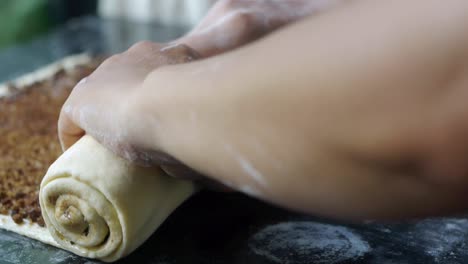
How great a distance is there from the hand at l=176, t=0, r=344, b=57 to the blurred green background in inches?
72.7

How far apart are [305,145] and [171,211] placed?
507 millimetres

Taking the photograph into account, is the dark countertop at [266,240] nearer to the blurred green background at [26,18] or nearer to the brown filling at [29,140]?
the brown filling at [29,140]

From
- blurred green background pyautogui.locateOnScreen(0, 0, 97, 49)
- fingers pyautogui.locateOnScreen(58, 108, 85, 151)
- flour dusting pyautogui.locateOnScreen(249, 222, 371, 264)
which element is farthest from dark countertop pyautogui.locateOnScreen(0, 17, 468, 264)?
blurred green background pyautogui.locateOnScreen(0, 0, 97, 49)

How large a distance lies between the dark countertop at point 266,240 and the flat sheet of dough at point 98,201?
0.05 meters

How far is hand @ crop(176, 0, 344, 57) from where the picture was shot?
125 centimetres

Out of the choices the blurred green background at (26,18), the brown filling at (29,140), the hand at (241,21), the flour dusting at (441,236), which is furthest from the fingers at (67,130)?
the blurred green background at (26,18)

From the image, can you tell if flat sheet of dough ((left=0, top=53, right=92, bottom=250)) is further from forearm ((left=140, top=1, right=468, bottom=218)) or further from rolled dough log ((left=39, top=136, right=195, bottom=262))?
forearm ((left=140, top=1, right=468, bottom=218))

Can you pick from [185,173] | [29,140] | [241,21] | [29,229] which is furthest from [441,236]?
[29,140]

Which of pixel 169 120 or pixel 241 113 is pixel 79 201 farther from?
pixel 241 113

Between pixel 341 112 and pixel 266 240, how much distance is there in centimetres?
49

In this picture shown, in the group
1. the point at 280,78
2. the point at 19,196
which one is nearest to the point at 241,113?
the point at 280,78

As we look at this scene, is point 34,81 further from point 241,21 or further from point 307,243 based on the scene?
point 307,243

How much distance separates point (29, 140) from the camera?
150 cm

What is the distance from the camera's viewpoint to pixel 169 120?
77 cm
